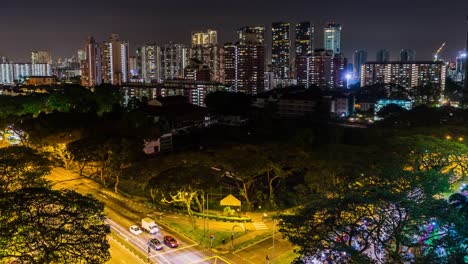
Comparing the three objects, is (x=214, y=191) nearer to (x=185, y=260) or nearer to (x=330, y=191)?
(x=185, y=260)

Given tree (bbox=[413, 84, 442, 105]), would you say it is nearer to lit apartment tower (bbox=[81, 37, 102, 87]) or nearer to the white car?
the white car

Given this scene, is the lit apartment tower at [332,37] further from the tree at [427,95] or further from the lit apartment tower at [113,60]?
the tree at [427,95]

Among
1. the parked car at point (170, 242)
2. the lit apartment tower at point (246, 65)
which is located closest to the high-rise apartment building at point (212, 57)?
the lit apartment tower at point (246, 65)

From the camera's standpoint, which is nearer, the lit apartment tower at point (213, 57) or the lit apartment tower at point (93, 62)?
the lit apartment tower at point (93, 62)

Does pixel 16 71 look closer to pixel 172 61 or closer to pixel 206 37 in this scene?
pixel 172 61

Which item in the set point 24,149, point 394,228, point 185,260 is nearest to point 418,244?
point 394,228

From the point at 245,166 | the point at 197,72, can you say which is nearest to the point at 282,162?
the point at 245,166
